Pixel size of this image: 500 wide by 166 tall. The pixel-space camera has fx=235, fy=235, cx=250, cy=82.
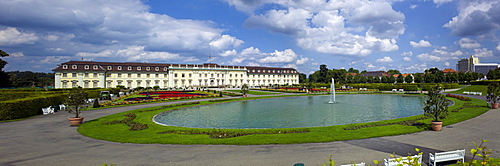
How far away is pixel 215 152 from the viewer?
1013 centimetres

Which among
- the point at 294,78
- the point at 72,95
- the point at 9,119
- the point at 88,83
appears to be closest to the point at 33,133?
the point at 72,95

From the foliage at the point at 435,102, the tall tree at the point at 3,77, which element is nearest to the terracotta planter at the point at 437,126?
the foliage at the point at 435,102

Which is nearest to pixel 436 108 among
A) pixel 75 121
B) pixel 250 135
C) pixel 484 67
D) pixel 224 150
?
pixel 250 135

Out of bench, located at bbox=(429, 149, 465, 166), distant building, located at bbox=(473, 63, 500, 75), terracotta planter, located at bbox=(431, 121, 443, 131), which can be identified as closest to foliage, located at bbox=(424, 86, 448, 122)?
terracotta planter, located at bbox=(431, 121, 443, 131)

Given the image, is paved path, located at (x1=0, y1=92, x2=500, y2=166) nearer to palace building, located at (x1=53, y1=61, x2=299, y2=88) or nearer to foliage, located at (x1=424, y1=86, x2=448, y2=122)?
foliage, located at (x1=424, y1=86, x2=448, y2=122)

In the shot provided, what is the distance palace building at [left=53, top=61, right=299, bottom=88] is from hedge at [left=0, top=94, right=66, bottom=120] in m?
56.5

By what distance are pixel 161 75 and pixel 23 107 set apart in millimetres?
68464

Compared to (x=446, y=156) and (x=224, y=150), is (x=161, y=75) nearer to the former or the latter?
(x=224, y=150)

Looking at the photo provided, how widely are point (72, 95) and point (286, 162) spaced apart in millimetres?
17091

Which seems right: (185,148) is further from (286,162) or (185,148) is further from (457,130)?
(457,130)

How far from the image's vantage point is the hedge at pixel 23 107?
64.9ft

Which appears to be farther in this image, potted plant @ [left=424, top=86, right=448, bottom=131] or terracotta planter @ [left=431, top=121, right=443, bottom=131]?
potted plant @ [left=424, top=86, right=448, bottom=131]

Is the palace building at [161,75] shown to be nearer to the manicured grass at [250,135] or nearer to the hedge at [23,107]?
the hedge at [23,107]

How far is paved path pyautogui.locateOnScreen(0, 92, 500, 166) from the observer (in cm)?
905
